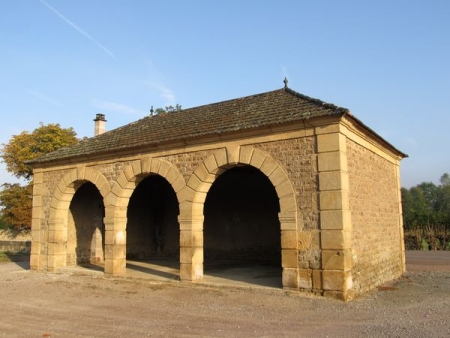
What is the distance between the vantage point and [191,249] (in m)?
9.36

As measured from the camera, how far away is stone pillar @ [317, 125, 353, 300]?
7.45 metres

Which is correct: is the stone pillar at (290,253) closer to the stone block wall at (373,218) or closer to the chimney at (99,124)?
the stone block wall at (373,218)

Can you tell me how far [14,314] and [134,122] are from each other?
26.6 feet

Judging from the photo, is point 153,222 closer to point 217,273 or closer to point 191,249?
point 217,273

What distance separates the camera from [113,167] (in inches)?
440

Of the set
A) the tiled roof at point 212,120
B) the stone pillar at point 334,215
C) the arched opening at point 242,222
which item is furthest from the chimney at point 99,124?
the stone pillar at point 334,215

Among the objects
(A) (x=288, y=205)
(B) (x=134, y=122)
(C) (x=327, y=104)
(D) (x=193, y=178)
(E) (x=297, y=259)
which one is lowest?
(E) (x=297, y=259)

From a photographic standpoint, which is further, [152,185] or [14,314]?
[152,185]

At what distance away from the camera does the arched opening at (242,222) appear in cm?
1380

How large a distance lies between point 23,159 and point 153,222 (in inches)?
601

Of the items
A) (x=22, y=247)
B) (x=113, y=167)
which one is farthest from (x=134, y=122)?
(x=22, y=247)

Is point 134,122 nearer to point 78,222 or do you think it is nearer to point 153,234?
point 78,222

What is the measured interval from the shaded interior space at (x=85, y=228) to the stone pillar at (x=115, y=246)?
3.19 meters

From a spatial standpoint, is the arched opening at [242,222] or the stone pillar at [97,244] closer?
the arched opening at [242,222]
